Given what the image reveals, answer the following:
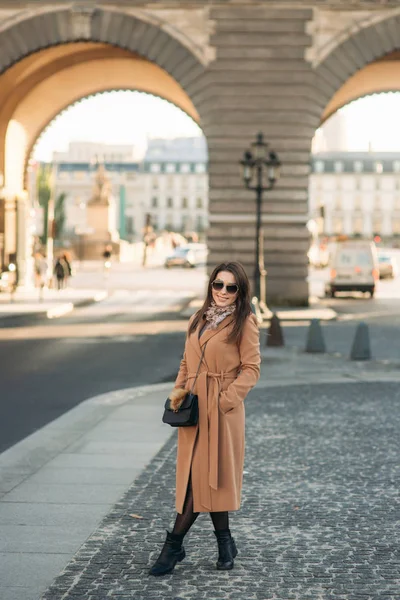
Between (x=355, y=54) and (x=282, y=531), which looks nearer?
(x=282, y=531)

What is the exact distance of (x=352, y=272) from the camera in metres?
48.0

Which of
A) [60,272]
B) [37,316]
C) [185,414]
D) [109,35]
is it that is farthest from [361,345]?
[60,272]

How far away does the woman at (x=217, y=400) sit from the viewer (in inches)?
283

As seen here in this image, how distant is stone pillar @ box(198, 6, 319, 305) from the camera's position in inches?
1426

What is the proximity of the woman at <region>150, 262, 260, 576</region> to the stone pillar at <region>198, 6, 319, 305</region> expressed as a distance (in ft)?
94.9

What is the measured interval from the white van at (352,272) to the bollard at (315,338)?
24597 mm

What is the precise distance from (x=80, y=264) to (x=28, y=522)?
237 ft

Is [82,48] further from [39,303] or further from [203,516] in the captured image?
[203,516]

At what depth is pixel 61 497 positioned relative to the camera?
9.41 meters

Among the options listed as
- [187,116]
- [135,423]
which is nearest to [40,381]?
[135,423]

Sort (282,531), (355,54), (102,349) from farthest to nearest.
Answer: (355,54)
(102,349)
(282,531)

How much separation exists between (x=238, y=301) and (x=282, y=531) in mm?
1915

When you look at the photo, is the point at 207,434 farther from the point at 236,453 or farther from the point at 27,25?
the point at 27,25

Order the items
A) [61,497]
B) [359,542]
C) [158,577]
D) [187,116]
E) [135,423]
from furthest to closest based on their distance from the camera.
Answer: [187,116] → [135,423] → [61,497] → [359,542] → [158,577]
